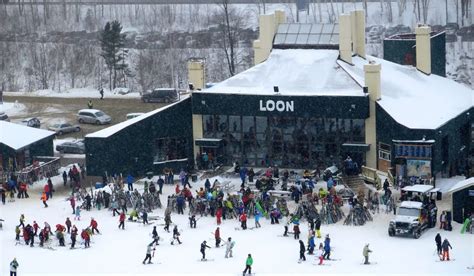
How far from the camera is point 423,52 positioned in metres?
79.6

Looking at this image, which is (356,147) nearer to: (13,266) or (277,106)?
(277,106)

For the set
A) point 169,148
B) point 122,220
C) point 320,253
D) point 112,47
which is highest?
point 112,47

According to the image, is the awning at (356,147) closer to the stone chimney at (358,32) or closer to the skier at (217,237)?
the stone chimney at (358,32)

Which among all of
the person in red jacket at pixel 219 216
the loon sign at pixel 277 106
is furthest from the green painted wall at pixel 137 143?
the person in red jacket at pixel 219 216

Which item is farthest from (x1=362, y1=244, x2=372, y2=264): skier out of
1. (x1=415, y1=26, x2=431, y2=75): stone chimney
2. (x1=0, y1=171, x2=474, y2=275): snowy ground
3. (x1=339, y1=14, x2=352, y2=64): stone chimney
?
(x1=415, y1=26, x2=431, y2=75): stone chimney

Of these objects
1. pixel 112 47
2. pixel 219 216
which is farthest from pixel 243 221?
pixel 112 47

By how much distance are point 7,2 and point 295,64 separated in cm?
6466

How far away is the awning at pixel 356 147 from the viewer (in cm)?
7031

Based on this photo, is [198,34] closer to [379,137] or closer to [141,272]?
[379,137]

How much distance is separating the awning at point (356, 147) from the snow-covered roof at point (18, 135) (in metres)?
17.7

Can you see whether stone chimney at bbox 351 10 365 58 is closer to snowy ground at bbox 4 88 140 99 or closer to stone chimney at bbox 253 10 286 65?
stone chimney at bbox 253 10 286 65

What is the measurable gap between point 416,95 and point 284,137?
7799 mm

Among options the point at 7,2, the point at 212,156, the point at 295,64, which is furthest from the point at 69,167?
the point at 7,2

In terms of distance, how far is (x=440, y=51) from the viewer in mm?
84062
